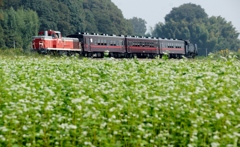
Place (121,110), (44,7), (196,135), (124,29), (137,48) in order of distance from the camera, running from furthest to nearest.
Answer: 1. (124,29)
2. (44,7)
3. (137,48)
4. (121,110)
5. (196,135)

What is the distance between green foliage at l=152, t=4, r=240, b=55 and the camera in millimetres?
114375

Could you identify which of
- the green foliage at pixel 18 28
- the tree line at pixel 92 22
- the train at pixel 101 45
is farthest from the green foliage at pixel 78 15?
the train at pixel 101 45

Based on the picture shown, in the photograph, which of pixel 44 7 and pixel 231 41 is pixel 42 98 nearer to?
pixel 44 7

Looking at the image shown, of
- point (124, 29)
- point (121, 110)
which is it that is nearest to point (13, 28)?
point (124, 29)

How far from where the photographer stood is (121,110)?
10062 mm

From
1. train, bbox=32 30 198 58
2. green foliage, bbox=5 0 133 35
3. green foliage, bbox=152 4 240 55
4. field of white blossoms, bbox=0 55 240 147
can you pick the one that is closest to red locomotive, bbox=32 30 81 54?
train, bbox=32 30 198 58

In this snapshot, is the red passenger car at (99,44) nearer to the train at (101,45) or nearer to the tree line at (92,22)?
the train at (101,45)

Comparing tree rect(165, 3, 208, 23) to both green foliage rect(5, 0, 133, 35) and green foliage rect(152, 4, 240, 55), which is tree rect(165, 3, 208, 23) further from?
green foliage rect(5, 0, 133, 35)

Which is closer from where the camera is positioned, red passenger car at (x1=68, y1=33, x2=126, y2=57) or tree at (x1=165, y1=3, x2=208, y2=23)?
red passenger car at (x1=68, y1=33, x2=126, y2=57)

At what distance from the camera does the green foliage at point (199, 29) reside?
11438 cm

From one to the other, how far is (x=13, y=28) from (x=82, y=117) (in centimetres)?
5859

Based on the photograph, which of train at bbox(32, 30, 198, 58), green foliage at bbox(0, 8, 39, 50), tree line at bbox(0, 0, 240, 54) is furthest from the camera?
tree line at bbox(0, 0, 240, 54)

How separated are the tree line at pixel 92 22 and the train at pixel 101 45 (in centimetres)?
1479

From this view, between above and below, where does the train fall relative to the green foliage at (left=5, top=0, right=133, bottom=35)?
below
